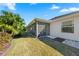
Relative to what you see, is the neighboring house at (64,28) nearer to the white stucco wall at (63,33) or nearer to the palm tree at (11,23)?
the white stucco wall at (63,33)

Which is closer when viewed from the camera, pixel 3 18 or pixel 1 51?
pixel 1 51

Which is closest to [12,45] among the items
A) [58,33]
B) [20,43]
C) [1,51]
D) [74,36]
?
[20,43]

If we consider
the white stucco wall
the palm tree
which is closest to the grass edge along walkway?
the white stucco wall

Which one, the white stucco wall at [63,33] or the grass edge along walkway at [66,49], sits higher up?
the white stucco wall at [63,33]

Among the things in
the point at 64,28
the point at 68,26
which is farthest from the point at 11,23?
the point at 64,28

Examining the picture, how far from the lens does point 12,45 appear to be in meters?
8.09

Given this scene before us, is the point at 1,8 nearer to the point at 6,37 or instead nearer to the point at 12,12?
the point at 12,12

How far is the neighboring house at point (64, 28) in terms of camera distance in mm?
9031

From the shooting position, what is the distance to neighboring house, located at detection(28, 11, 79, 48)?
9031 mm

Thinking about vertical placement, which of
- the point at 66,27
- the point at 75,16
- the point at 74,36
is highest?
the point at 75,16

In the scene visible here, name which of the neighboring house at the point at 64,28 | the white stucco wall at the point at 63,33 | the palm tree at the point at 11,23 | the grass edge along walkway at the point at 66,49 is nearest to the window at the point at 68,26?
the neighboring house at the point at 64,28

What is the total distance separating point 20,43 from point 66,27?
13.7 ft

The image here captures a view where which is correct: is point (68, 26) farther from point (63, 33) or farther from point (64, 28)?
point (63, 33)

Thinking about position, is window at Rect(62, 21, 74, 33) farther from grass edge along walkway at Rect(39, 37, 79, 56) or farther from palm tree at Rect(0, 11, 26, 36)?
palm tree at Rect(0, 11, 26, 36)
